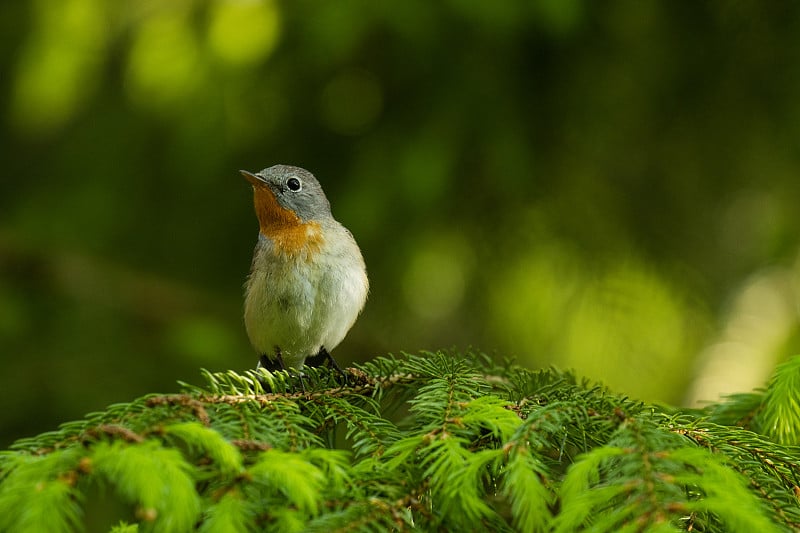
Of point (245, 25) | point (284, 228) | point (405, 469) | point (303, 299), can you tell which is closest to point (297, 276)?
point (303, 299)

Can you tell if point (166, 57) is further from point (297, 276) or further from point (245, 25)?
point (297, 276)

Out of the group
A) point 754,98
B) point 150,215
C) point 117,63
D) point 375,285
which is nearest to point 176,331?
point 150,215

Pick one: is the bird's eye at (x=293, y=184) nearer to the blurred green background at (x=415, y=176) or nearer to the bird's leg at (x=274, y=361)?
the blurred green background at (x=415, y=176)

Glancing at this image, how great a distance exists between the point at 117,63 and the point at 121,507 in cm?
290

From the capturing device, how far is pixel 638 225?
520 cm

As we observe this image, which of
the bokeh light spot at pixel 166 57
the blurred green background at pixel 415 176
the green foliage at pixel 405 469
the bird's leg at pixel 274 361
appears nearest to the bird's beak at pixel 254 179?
the blurred green background at pixel 415 176

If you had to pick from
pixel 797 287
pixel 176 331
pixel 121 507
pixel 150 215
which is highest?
pixel 797 287

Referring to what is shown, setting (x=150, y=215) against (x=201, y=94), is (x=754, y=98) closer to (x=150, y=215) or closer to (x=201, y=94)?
(x=201, y=94)

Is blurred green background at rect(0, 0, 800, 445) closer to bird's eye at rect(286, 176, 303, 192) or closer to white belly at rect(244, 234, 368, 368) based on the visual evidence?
bird's eye at rect(286, 176, 303, 192)

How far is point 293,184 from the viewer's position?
182 inches

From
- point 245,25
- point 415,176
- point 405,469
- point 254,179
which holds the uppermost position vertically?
point 245,25

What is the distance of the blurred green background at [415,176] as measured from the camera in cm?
448

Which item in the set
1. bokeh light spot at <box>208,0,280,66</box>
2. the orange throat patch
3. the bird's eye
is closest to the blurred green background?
bokeh light spot at <box>208,0,280,66</box>

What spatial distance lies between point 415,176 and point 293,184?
0.68 metres
